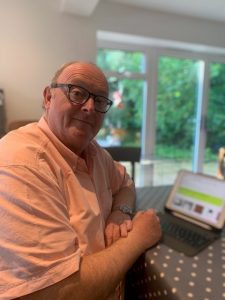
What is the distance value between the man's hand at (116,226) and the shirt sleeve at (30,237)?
249 mm

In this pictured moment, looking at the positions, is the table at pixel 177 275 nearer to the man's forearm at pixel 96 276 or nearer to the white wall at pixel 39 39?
the man's forearm at pixel 96 276

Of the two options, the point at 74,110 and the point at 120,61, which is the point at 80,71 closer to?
the point at 74,110

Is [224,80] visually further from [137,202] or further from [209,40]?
[137,202]

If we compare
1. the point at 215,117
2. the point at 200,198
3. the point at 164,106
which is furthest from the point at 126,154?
the point at 215,117

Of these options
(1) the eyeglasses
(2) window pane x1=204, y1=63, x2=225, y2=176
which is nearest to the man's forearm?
(1) the eyeglasses

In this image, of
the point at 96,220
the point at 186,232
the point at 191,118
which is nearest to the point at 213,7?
the point at 191,118

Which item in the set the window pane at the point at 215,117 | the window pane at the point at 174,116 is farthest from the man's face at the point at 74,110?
the window pane at the point at 215,117

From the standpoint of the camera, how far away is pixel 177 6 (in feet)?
9.83

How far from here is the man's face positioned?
0.93 metres

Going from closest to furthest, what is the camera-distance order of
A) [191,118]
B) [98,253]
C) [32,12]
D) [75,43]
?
1. [98,253]
2. [32,12]
3. [75,43]
4. [191,118]

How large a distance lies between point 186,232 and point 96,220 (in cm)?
44

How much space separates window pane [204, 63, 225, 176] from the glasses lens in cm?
351

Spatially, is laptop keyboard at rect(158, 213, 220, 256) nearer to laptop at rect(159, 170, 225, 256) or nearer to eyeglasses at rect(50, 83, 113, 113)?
laptop at rect(159, 170, 225, 256)

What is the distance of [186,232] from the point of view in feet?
3.64
